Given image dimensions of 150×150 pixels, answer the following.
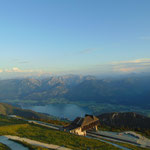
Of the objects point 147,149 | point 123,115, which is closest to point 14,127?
point 147,149

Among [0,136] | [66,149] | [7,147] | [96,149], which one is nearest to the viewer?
[7,147]

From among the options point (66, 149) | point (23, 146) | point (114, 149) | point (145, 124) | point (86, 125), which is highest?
point (23, 146)

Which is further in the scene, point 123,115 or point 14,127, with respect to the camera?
point 123,115

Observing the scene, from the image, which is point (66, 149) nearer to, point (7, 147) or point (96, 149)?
point (96, 149)

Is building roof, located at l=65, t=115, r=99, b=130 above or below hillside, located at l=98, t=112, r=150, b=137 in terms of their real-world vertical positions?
above

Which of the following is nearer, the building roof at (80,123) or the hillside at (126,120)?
the building roof at (80,123)

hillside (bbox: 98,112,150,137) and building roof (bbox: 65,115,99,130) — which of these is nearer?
building roof (bbox: 65,115,99,130)

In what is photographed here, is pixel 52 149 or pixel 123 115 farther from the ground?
pixel 52 149

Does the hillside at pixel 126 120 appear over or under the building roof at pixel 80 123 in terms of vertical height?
under

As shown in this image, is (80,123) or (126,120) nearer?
(80,123)

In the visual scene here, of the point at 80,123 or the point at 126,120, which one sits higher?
the point at 80,123

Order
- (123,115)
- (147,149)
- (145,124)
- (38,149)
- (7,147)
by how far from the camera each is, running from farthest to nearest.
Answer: (123,115) < (145,124) < (147,149) < (7,147) < (38,149)

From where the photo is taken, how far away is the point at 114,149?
121ft

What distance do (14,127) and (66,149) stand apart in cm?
2472
